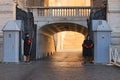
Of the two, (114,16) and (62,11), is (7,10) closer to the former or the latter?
Result: (114,16)

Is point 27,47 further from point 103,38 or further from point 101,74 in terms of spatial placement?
point 101,74

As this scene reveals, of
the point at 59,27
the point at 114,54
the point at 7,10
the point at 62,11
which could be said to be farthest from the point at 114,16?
the point at 59,27

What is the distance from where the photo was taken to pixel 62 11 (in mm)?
33688

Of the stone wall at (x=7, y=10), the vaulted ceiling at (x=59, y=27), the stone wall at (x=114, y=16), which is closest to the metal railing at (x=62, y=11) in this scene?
the vaulted ceiling at (x=59, y=27)

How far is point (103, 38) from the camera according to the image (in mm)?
21891

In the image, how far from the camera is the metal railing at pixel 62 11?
33188 mm

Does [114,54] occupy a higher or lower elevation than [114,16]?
lower

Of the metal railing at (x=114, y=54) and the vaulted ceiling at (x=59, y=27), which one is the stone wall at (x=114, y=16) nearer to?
the metal railing at (x=114, y=54)

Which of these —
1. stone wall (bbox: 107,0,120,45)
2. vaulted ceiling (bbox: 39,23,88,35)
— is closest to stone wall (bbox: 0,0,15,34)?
stone wall (bbox: 107,0,120,45)

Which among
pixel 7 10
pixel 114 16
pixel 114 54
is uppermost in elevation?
pixel 7 10

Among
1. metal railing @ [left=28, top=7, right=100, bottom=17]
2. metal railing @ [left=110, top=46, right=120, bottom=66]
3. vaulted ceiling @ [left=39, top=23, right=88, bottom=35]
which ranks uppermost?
metal railing @ [left=28, top=7, right=100, bottom=17]

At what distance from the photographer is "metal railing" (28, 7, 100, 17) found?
3319 cm

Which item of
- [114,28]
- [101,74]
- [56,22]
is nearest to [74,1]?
[56,22]

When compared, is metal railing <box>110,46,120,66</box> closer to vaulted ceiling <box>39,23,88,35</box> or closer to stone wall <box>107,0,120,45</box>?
stone wall <box>107,0,120,45</box>
